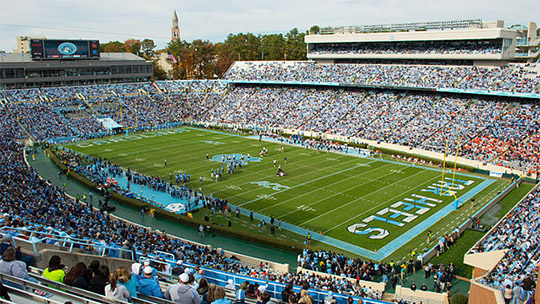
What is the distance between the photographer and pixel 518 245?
55.2ft

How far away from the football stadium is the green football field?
17 cm

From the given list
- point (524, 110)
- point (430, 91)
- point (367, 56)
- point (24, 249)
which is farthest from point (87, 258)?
point (367, 56)

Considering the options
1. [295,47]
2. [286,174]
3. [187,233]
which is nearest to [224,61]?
[295,47]

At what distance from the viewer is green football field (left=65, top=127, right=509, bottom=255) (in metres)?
24.1

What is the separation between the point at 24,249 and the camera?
369 inches

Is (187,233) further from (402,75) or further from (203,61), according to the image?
(203,61)

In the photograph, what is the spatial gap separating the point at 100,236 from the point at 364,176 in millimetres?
21719

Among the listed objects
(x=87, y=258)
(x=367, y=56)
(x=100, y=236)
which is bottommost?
(x=100, y=236)

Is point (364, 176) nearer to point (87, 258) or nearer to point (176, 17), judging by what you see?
point (87, 258)

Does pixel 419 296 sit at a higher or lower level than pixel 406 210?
lower

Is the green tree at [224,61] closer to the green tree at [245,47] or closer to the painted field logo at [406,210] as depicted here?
the green tree at [245,47]

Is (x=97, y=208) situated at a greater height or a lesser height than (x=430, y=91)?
lesser

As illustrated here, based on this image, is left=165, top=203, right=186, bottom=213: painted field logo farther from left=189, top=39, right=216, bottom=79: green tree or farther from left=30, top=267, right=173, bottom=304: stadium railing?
left=189, top=39, right=216, bottom=79: green tree

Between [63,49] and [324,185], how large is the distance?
155 feet
